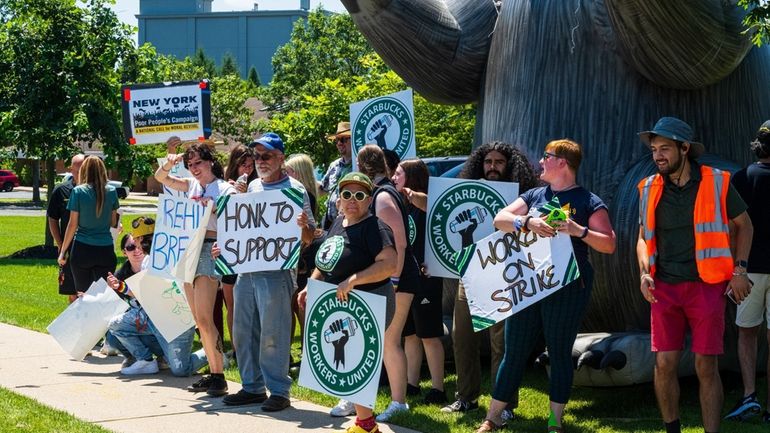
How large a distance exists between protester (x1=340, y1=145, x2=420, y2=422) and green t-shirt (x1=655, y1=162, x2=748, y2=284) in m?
1.47

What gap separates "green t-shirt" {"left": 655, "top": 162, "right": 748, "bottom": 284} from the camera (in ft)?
17.6

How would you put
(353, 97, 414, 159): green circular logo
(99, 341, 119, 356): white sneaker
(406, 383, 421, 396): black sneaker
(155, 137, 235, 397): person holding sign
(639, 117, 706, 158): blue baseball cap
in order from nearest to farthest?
(639, 117, 706, 158): blue baseball cap, (406, 383, 421, 396): black sneaker, (155, 137, 235, 397): person holding sign, (353, 97, 414, 159): green circular logo, (99, 341, 119, 356): white sneaker

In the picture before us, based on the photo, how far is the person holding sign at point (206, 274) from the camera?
7.23m

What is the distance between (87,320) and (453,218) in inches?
128

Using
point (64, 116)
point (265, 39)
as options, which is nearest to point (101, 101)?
point (64, 116)

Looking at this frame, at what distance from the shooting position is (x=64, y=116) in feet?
58.1

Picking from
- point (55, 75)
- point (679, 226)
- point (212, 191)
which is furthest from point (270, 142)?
point (55, 75)

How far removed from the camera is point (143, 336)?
27.0 feet

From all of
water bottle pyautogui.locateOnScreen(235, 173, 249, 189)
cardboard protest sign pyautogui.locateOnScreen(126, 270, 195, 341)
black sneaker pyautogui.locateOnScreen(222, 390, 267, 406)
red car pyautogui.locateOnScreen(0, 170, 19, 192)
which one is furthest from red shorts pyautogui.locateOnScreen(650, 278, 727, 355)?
red car pyautogui.locateOnScreen(0, 170, 19, 192)

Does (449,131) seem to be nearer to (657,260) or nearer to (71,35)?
(71,35)

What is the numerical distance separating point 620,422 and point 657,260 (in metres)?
1.22

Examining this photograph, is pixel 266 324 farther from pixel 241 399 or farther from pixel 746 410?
pixel 746 410

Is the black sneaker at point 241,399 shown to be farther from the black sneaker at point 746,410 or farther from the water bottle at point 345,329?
the black sneaker at point 746,410

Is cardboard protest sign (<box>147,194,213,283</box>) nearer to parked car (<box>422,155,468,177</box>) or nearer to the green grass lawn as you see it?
the green grass lawn
